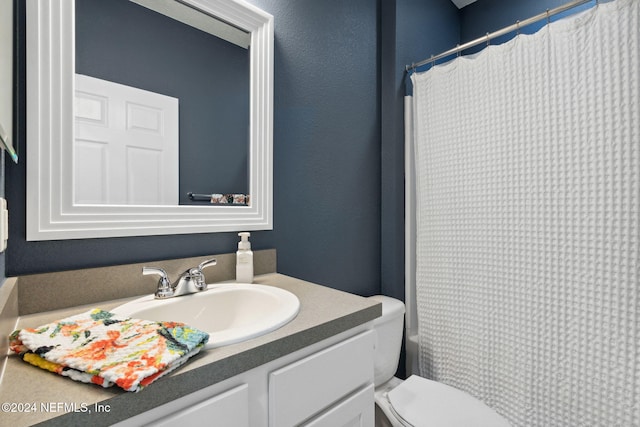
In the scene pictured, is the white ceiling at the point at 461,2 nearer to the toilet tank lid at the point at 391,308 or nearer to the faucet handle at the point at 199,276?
the toilet tank lid at the point at 391,308

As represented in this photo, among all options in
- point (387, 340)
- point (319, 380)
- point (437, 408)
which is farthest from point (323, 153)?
point (437, 408)

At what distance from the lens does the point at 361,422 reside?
89 cm

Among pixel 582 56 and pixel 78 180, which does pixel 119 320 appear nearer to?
pixel 78 180

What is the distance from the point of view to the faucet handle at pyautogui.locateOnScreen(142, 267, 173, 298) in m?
0.90

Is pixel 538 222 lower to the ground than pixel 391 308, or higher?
higher

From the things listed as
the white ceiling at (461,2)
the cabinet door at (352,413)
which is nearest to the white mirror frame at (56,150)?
the cabinet door at (352,413)

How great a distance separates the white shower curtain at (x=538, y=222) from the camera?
111cm

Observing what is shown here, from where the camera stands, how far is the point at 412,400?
4.08 feet

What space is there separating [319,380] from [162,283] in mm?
535

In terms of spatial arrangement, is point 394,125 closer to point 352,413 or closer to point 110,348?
point 352,413

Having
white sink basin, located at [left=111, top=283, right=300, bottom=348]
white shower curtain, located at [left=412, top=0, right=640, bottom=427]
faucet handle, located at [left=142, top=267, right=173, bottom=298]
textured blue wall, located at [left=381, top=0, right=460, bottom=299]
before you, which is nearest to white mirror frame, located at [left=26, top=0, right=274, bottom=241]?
faucet handle, located at [left=142, top=267, right=173, bottom=298]

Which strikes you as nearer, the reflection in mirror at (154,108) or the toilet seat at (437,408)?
the reflection in mirror at (154,108)

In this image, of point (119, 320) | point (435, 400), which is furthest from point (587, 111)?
point (119, 320)

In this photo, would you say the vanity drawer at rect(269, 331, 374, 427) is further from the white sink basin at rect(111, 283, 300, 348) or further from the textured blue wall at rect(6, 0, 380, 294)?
the textured blue wall at rect(6, 0, 380, 294)
